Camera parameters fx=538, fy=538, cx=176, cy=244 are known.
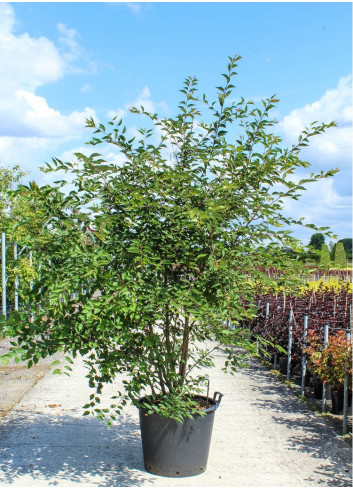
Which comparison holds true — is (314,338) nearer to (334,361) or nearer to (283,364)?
(334,361)

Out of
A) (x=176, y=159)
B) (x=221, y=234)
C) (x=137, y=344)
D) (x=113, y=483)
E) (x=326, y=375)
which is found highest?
(x=176, y=159)

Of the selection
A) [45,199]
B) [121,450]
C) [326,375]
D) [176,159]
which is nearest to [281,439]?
[326,375]

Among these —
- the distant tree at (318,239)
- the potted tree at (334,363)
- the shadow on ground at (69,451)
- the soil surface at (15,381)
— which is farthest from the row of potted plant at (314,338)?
the distant tree at (318,239)

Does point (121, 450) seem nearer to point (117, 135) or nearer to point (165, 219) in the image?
point (165, 219)

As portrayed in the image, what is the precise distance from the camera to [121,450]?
15.0 ft

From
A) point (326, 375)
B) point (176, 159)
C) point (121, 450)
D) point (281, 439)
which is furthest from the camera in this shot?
point (326, 375)

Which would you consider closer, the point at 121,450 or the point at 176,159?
the point at 176,159

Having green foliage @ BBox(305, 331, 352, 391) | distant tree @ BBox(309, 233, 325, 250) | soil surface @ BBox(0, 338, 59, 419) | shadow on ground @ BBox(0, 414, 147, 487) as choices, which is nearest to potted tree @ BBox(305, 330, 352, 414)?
green foliage @ BBox(305, 331, 352, 391)

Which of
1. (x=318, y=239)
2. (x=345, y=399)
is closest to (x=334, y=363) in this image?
(x=345, y=399)

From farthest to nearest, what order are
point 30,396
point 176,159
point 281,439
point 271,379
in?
point 271,379, point 30,396, point 281,439, point 176,159

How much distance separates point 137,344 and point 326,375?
8.82 feet

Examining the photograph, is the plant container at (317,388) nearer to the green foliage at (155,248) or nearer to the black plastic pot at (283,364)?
the black plastic pot at (283,364)

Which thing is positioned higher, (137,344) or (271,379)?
(137,344)

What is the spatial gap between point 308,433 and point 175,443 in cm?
172
